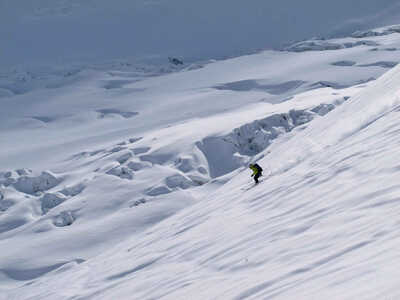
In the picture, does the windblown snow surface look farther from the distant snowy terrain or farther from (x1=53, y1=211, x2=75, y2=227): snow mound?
the distant snowy terrain

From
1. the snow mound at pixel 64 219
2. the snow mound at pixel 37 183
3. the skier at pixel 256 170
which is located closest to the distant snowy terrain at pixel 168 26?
the snow mound at pixel 37 183

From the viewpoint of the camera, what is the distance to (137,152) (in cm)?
2461

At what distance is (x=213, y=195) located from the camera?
13102mm

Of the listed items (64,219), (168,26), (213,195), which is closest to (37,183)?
(64,219)

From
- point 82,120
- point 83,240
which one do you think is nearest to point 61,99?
point 82,120

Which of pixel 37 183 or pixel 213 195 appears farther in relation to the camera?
pixel 37 183

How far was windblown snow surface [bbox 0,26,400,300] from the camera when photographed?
18.9 feet

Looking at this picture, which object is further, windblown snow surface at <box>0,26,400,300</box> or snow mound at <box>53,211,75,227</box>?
snow mound at <box>53,211,75,227</box>

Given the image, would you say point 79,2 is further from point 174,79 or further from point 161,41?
point 174,79

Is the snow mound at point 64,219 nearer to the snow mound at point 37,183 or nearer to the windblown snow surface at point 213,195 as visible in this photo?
the windblown snow surface at point 213,195

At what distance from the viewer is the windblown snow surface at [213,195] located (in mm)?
5754

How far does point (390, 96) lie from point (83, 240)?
391 inches

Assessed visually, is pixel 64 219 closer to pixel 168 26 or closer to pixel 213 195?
pixel 213 195

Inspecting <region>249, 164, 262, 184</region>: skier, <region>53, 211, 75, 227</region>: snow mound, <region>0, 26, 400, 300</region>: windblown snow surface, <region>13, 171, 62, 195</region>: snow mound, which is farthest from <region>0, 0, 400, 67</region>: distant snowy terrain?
<region>249, 164, 262, 184</region>: skier
